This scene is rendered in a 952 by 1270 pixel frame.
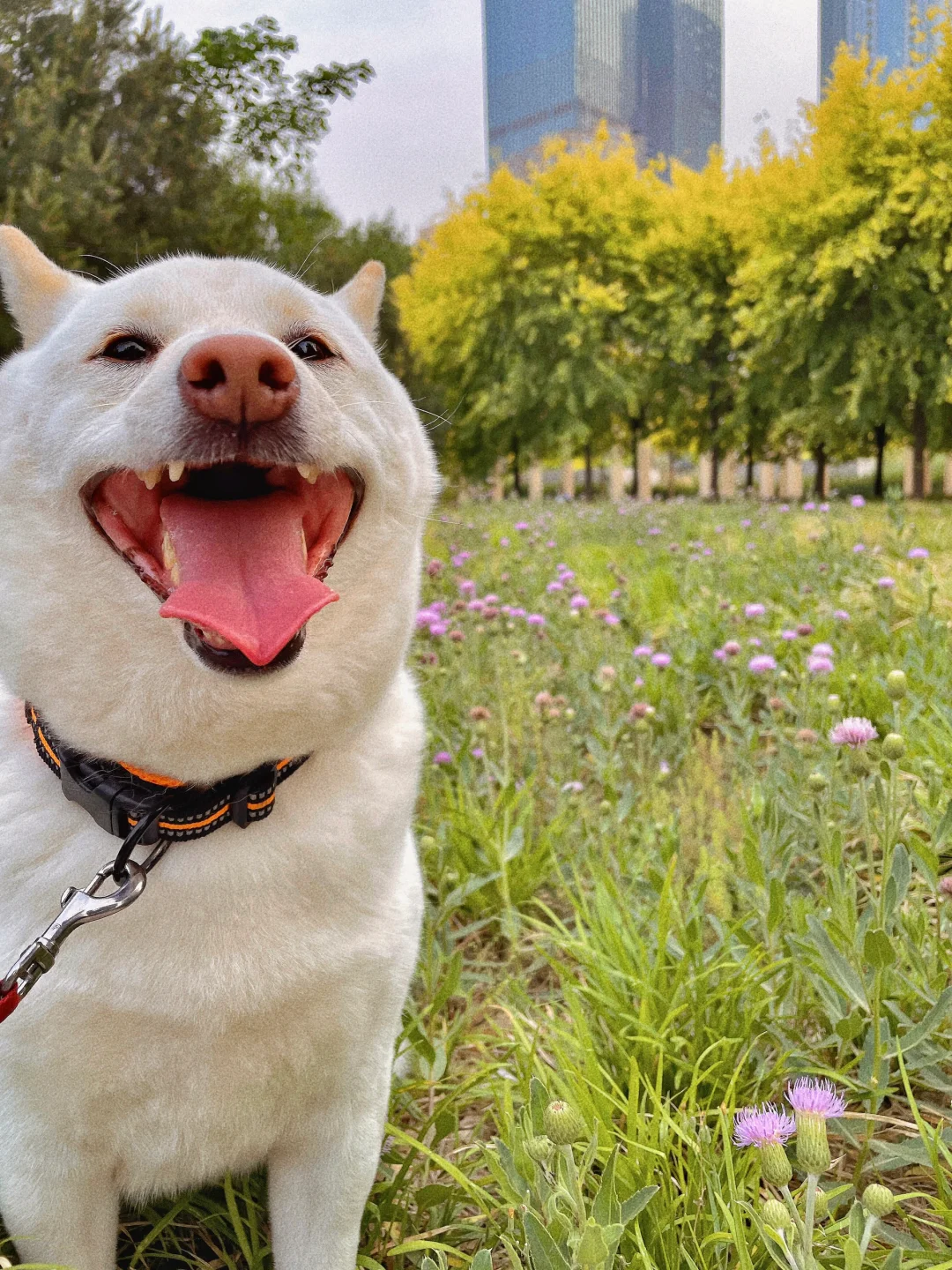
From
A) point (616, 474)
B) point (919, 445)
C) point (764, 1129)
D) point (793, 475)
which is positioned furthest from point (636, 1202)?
point (616, 474)

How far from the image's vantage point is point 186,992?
→ 3.86 feet

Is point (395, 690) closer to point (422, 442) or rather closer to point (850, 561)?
point (422, 442)

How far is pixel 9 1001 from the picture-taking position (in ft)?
3.59

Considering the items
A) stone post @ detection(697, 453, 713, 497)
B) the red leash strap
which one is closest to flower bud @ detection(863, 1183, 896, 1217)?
the red leash strap

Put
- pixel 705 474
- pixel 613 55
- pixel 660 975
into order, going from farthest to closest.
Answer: pixel 705 474 < pixel 613 55 < pixel 660 975

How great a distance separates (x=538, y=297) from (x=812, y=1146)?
22203 mm

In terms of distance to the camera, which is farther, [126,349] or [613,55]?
[613,55]

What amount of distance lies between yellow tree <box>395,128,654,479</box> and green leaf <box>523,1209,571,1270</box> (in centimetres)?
2075

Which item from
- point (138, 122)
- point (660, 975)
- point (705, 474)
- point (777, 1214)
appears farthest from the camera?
point (705, 474)

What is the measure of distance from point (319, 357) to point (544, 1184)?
113cm

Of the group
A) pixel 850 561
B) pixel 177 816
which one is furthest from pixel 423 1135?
pixel 850 561

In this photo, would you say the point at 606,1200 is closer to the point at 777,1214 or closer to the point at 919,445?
the point at 777,1214

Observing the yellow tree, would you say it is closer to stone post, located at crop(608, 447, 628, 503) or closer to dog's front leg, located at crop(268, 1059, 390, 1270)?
stone post, located at crop(608, 447, 628, 503)

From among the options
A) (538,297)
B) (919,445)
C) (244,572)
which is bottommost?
(244,572)
